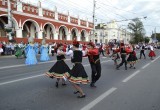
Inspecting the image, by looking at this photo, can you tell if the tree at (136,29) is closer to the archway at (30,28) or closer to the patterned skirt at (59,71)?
the archway at (30,28)

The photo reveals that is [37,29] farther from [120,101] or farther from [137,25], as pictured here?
[137,25]

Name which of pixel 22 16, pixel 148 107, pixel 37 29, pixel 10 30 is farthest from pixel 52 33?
pixel 148 107

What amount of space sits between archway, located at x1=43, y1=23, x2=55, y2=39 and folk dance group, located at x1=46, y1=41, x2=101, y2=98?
38.0 m

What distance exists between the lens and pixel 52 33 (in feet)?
161

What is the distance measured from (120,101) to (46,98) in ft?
6.70

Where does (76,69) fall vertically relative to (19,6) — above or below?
below

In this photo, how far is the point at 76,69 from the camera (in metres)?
7.55

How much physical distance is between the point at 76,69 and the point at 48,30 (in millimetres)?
41813

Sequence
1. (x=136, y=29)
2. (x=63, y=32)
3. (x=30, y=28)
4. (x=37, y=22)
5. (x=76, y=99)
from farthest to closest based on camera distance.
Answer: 1. (x=136, y=29)
2. (x=63, y=32)
3. (x=30, y=28)
4. (x=37, y=22)
5. (x=76, y=99)

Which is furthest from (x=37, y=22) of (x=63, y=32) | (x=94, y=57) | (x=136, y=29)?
(x=136, y=29)

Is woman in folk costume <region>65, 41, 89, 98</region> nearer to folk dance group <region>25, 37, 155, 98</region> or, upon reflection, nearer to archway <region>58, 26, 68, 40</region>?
folk dance group <region>25, 37, 155, 98</region>

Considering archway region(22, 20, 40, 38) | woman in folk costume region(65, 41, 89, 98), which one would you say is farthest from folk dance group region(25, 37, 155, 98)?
archway region(22, 20, 40, 38)

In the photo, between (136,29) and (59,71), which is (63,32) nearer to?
(59,71)

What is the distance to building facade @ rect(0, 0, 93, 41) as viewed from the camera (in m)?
36.7
